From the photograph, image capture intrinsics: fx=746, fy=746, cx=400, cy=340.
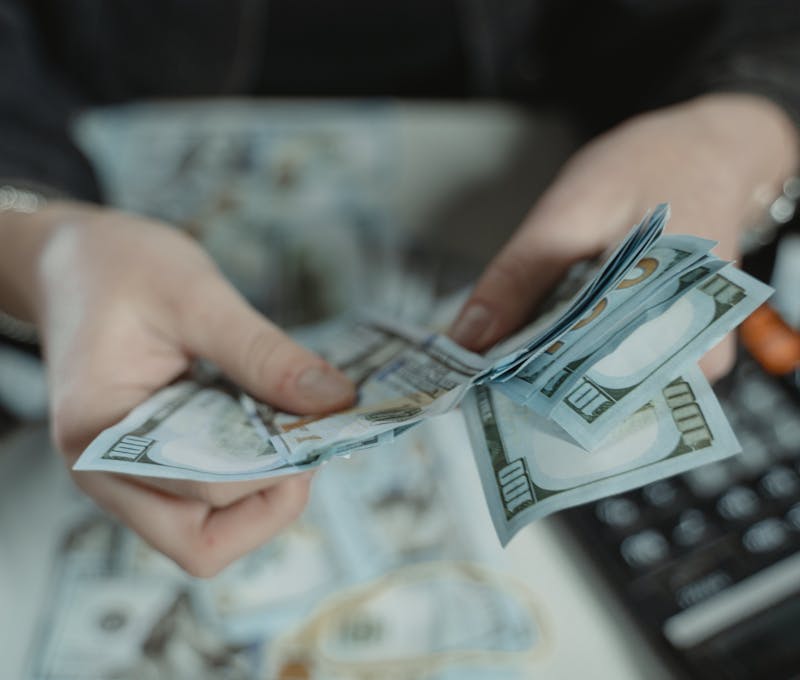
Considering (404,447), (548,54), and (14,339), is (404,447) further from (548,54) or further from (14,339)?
(548,54)

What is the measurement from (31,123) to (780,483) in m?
0.70

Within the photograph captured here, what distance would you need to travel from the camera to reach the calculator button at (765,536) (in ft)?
1.55

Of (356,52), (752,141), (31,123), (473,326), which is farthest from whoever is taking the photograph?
(356,52)

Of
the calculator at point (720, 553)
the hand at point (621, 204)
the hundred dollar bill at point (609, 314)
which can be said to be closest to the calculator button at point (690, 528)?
the calculator at point (720, 553)

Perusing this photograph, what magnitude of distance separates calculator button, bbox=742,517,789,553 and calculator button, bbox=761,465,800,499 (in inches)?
0.8

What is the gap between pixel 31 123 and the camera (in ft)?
2.31

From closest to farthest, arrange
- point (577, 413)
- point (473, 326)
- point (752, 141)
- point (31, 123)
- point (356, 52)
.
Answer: point (577, 413) < point (473, 326) < point (752, 141) < point (31, 123) < point (356, 52)

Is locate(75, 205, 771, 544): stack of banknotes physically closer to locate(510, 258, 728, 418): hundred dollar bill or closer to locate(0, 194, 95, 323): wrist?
locate(510, 258, 728, 418): hundred dollar bill

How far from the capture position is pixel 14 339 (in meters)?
0.66

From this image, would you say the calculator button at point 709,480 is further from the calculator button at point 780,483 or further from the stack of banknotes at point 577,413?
the stack of banknotes at point 577,413

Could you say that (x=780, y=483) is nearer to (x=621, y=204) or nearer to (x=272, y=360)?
(x=621, y=204)

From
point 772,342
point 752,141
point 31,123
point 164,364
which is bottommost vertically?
point 31,123

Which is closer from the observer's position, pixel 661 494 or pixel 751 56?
pixel 661 494

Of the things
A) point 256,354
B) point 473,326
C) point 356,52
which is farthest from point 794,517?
point 356,52
